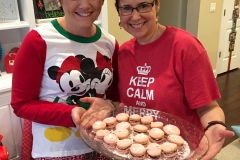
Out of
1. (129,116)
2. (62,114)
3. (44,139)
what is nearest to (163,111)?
(129,116)

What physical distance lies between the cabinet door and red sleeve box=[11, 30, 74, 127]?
75 cm

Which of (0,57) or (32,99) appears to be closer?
(32,99)

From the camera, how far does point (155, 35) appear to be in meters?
1.16

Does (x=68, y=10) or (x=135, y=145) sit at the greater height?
(x=68, y=10)

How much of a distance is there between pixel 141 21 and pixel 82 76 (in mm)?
338

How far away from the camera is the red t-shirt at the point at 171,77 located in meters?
1.03

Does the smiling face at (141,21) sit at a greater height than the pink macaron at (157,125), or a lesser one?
greater

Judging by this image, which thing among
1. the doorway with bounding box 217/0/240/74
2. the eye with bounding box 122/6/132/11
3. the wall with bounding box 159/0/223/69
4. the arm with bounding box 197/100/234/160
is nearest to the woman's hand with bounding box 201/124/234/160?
the arm with bounding box 197/100/234/160

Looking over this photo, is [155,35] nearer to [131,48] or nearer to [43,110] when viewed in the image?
[131,48]

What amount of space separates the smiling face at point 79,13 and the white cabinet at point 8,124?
837mm

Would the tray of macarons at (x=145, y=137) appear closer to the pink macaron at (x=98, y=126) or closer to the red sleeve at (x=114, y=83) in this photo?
the pink macaron at (x=98, y=126)

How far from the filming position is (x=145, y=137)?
43.2 inches

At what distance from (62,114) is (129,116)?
1.02 feet

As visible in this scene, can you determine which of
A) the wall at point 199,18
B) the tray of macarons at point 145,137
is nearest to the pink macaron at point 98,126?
the tray of macarons at point 145,137
